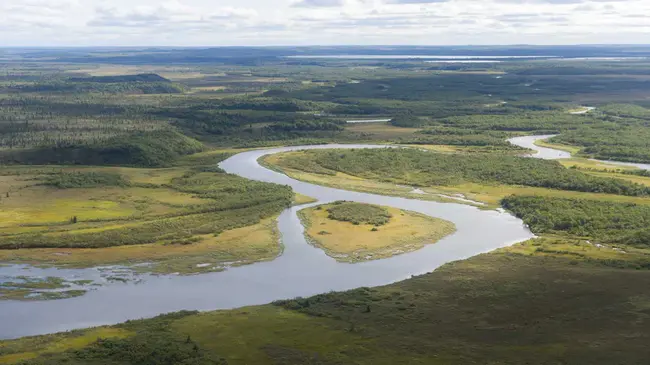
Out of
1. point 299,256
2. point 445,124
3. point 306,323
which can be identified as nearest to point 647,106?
point 445,124

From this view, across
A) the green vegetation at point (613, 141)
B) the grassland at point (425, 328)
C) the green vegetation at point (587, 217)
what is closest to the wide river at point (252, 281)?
the green vegetation at point (587, 217)

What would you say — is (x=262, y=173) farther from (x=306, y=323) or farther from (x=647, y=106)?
(x=647, y=106)

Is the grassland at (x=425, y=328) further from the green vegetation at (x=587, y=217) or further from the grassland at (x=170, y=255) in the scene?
the grassland at (x=170, y=255)

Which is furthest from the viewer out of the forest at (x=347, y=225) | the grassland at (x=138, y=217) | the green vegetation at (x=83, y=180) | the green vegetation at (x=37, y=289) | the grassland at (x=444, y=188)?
the green vegetation at (x=83, y=180)

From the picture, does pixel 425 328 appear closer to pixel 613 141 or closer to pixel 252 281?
pixel 252 281

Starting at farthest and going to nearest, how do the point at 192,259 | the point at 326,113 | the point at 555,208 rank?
the point at 326,113, the point at 555,208, the point at 192,259

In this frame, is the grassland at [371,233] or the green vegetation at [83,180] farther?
the green vegetation at [83,180]

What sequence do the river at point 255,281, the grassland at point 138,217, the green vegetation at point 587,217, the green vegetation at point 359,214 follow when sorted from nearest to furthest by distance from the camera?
the river at point 255,281 → the grassland at point 138,217 → the green vegetation at point 587,217 → the green vegetation at point 359,214

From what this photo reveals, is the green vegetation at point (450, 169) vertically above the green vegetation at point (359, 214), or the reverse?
the green vegetation at point (450, 169)
